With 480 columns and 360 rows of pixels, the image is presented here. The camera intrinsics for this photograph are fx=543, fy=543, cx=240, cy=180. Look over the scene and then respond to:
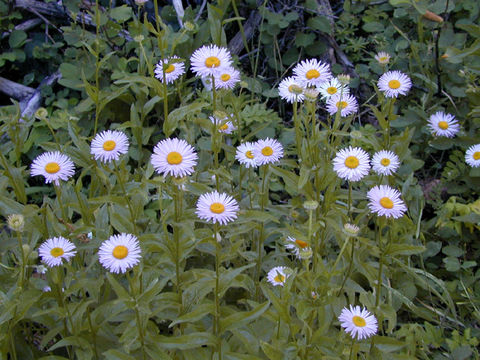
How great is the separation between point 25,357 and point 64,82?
1598mm

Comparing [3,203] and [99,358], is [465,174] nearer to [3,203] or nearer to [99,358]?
[99,358]

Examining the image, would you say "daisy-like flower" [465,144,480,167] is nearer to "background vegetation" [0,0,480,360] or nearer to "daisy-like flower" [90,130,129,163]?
"background vegetation" [0,0,480,360]

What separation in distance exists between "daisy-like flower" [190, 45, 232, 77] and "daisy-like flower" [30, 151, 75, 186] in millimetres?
499

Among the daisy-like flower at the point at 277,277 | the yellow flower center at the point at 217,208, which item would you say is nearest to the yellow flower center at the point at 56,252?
the yellow flower center at the point at 217,208

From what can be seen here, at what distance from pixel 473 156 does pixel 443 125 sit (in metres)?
0.22

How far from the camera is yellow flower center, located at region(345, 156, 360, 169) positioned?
168 centimetres

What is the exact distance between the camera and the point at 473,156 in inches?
94.9

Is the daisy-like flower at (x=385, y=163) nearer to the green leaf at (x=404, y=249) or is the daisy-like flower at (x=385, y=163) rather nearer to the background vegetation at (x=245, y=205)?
the background vegetation at (x=245, y=205)

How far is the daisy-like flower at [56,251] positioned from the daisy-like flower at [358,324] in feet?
2.55

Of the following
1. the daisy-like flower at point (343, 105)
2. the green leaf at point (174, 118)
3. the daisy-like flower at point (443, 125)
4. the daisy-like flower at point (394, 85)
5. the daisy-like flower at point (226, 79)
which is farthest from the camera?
the daisy-like flower at point (443, 125)

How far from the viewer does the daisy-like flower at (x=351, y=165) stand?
166 cm

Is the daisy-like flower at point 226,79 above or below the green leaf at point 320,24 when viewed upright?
below

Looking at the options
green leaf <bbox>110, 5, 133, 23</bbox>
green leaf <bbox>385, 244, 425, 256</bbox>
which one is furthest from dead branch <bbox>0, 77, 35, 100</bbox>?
green leaf <bbox>385, 244, 425, 256</bbox>

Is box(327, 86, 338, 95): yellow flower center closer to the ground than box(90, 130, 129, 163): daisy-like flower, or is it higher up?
higher up
